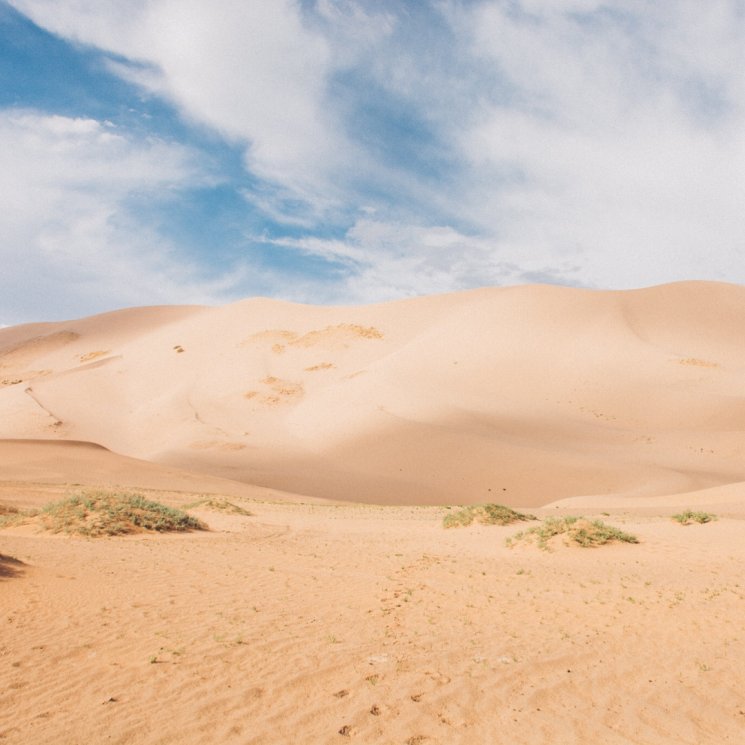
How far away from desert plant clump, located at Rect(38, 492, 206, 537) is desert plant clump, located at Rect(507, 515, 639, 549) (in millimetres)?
7373

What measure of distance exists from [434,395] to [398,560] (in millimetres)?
27449

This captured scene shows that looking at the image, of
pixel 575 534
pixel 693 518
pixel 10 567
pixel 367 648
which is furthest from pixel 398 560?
pixel 693 518

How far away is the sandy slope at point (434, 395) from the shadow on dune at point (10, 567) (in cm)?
1986

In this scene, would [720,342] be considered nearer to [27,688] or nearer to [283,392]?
[283,392]

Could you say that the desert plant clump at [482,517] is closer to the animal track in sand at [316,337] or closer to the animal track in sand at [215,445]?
the animal track in sand at [215,445]

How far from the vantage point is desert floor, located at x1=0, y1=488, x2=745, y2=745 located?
14.5 feet

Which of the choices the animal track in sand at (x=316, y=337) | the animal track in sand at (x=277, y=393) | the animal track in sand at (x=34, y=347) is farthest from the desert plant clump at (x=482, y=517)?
the animal track in sand at (x=34, y=347)

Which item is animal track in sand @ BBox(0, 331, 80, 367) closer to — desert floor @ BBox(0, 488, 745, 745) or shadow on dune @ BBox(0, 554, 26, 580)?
desert floor @ BBox(0, 488, 745, 745)

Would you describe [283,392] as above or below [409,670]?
above

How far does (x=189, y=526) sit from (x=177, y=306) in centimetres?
6898

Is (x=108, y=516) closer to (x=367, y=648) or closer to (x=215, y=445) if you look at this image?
(x=367, y=648)

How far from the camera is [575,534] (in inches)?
485

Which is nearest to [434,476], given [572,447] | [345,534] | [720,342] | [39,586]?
[572,447]

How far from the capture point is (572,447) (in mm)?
31859
